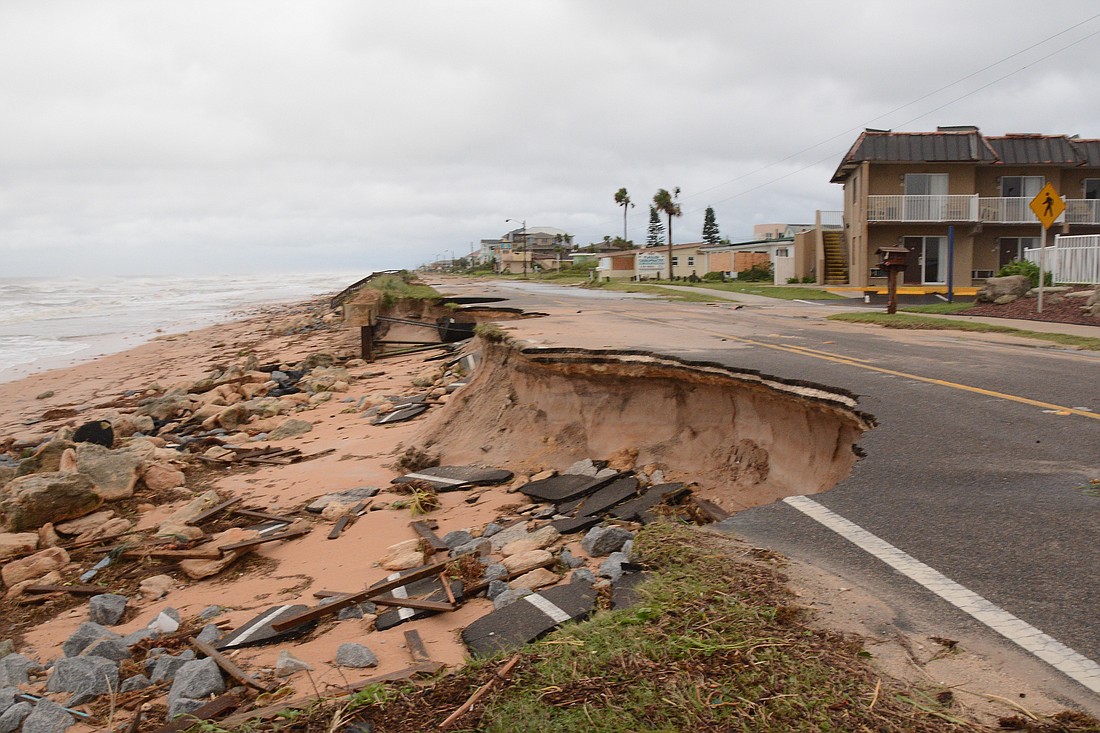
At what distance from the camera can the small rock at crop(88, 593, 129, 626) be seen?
615cm

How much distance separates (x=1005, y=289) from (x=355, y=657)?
2022 cm

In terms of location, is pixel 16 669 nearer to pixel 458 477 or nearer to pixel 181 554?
pixel 181 554

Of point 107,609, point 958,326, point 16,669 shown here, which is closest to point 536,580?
point 16,669

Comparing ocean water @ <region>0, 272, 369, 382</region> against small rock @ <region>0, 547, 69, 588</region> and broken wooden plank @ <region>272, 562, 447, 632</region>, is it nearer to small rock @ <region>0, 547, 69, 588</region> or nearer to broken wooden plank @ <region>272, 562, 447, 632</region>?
small rock @ <region>0, 547, 69, 588</region>

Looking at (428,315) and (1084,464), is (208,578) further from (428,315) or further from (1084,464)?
(428,315)

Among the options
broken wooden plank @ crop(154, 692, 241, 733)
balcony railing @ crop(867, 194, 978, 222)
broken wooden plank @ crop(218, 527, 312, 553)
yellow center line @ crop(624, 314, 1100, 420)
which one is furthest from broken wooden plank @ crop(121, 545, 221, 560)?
balcony railing @ crop(867, 194, 978, 222)

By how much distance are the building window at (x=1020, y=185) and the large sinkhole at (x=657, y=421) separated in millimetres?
32461

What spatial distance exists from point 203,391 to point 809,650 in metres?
18.6

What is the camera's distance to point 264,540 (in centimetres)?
743

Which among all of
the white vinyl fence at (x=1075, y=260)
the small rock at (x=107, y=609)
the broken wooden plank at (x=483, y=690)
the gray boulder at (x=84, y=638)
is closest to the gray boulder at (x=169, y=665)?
the gray boulder at (x=84, y=638)

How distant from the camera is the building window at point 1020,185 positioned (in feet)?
113

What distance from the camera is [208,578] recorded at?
273 inches

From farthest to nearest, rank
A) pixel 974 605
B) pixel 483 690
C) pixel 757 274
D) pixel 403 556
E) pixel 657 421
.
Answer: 1. pixel 757 274
2. pixel 657 421
3. pixel 403 556
4. pixel 974 605
5. pixel 483 690

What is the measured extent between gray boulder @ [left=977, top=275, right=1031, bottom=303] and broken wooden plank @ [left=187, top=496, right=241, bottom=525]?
18.8 meters
